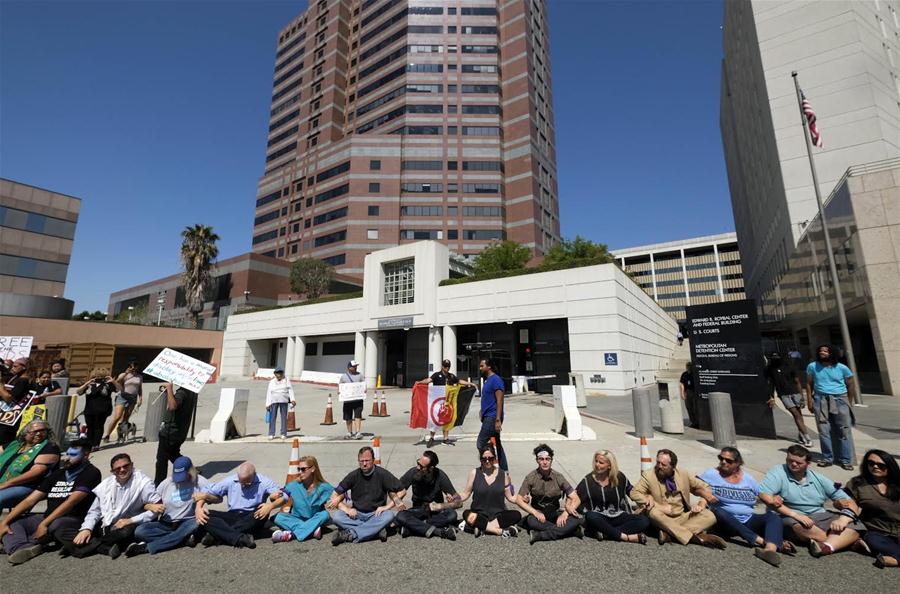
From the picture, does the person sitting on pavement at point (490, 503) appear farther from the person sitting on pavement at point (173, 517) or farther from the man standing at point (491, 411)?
the person sitting on pavement at point (173, 517)

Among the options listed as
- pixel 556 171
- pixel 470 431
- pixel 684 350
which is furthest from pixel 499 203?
pixel 470 431

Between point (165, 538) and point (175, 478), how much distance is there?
25.6 inches

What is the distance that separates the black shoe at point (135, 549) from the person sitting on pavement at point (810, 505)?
7.26m

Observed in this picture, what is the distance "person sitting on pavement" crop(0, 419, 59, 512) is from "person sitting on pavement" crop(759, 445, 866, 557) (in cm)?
892

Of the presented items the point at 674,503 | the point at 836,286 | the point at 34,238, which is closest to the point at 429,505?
the point at 674,503

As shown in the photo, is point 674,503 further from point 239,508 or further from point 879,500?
point 239,508

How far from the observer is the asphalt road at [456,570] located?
12.2 ft

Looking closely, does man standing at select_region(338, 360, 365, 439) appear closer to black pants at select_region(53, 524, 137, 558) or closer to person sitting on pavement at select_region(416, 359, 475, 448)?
person sitting on pavement at select_region(416, 359, 475, 448)

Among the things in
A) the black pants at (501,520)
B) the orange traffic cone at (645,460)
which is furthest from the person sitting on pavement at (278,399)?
the orange traffic cone at (645,460)

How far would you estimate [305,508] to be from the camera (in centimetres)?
506

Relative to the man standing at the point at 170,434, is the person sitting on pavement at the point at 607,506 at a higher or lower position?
lower

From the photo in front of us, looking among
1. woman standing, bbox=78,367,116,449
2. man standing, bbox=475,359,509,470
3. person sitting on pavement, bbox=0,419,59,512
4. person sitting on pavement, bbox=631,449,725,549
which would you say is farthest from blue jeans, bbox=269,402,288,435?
person sitting on pavement, bbox=631,449,725,549

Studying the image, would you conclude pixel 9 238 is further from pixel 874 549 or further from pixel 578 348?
pixel 874 549

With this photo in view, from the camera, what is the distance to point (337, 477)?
7.09 metres
